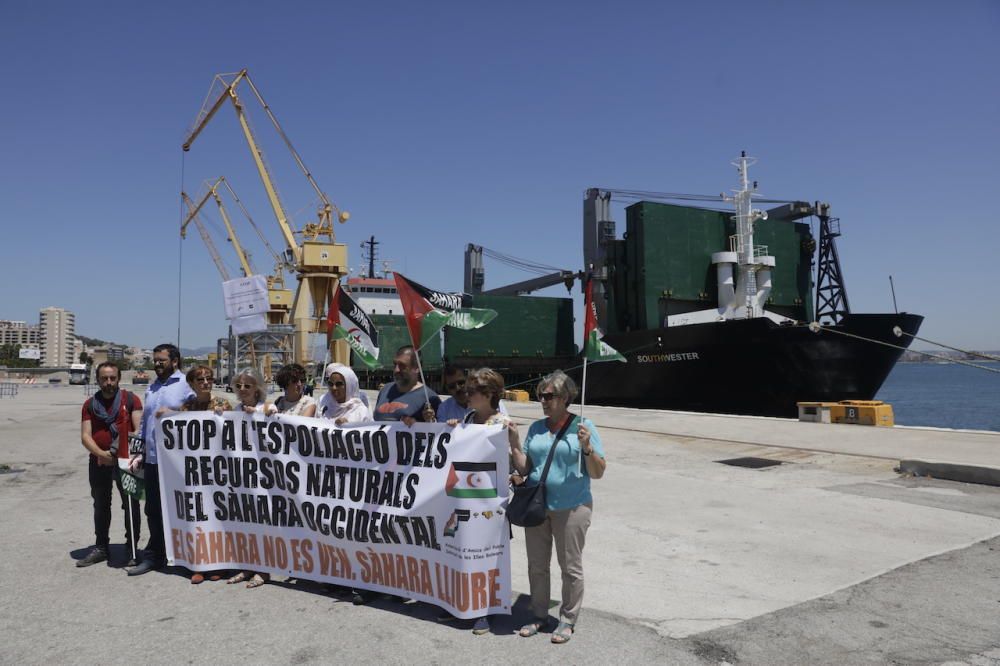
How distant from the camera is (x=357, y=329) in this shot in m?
6.39

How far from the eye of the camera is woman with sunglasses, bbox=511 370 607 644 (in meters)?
3.70

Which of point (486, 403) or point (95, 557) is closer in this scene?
point (486, 403)

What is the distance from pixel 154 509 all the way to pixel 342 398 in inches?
72.0

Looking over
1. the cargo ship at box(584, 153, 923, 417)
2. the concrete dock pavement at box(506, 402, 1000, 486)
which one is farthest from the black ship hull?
the concrete dock pavement at box(506, 402, 1000, 486)

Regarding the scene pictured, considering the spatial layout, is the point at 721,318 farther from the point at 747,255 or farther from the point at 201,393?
the point at 201,393

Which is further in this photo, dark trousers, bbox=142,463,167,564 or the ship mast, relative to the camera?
the ship mast

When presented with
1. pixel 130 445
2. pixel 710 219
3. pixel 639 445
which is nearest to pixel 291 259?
pixel 710 219

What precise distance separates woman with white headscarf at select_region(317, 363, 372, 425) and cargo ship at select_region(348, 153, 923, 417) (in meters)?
17.2

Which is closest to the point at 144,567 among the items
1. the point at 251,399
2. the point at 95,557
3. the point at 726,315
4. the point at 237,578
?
the point at 95,557

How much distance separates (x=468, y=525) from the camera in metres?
3.92

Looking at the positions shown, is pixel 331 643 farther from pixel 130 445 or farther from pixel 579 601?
pixel 130 445

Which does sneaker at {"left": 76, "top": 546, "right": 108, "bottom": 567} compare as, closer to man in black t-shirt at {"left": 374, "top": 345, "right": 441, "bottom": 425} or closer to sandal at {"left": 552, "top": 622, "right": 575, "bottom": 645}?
man in black t-shirt at {"left": 374, "top": 345, "right": 441, "bottom": 425}

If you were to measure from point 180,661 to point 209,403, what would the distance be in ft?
6.99

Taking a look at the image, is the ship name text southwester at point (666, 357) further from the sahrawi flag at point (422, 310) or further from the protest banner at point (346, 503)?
the protest banner at point (346, 503)
